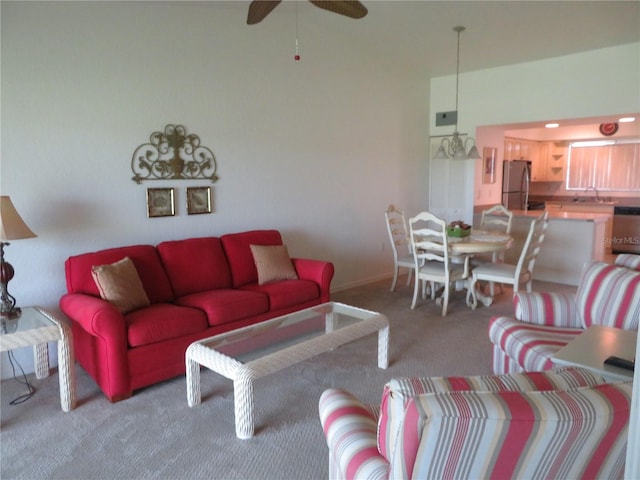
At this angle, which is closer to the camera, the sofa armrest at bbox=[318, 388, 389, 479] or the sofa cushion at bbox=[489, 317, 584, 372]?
the sofa armrest at bbox=[318, 388, 389, 479]

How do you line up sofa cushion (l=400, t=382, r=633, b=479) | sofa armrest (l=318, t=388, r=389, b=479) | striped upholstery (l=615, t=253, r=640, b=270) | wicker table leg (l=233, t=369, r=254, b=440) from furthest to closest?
striped upholstery (l=615, t=253, r=640, b=270)
wicker table leg (l=233, t=369, r=254, b=440)
sofa armrest (l=318, t=388, r=389, b=479)
sofa cushion (l=400, t=382, r=633, b=479)

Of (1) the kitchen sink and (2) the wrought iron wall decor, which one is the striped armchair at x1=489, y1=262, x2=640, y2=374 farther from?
(1) the kitchen sink

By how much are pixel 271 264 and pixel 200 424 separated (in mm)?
1722

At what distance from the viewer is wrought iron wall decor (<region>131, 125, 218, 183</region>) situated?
3861 mm

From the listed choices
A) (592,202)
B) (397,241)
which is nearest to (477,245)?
(397,241)

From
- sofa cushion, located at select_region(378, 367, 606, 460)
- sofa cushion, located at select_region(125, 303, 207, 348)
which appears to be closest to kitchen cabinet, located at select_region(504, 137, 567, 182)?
sofa cushion, located at select_region(125, 303, 207, 348)

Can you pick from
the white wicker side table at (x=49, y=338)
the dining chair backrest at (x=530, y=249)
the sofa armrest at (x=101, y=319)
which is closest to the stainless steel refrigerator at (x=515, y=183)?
the dining chair backrest at (x=530, y=249)

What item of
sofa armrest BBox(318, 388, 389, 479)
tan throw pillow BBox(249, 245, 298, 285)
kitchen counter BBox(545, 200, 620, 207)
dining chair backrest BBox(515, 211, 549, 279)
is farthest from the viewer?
kitchen counter BBox(545, 200, 620, 207)

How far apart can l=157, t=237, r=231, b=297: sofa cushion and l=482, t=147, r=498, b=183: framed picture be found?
410cm

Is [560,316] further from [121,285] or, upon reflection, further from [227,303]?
[121,285]

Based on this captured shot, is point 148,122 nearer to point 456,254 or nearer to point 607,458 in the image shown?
point 456,254

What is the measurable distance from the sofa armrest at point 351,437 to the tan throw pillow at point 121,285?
1967 millimetres

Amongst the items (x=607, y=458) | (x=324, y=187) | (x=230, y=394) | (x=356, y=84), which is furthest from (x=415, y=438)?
(x=356, y=84)

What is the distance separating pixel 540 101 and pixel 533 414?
5.44 m
